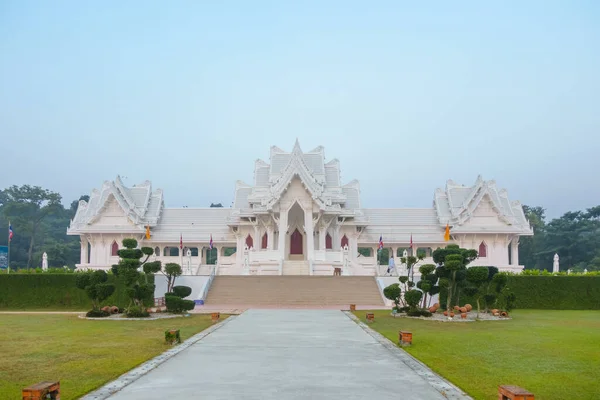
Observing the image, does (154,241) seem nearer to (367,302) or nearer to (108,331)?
(367,302)

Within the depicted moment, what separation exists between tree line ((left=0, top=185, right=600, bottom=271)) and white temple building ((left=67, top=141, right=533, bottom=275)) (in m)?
16.0

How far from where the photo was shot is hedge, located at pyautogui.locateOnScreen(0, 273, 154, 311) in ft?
103

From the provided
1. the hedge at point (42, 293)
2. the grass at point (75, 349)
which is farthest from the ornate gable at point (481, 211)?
the grass at point (75, 349)

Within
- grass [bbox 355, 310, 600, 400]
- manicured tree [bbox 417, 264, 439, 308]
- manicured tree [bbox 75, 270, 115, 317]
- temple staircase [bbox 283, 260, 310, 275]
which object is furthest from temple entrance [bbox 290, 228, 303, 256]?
grass [bbox 355, 310, 600, 400]

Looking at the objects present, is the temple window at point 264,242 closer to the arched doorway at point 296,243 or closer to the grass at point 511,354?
the arched doorway at point 296,243

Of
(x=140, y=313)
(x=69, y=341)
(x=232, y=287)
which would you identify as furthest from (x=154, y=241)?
(x=69, y=341)

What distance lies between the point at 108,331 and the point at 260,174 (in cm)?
3184

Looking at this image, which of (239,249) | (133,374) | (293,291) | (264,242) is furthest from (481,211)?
(133,374)

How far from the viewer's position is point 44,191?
8388 centimetres

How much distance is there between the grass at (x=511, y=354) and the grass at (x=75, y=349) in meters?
5.58

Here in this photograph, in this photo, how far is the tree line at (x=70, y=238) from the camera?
210ft

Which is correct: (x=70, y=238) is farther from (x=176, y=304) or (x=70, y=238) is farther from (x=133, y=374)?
(x=133, y=374)

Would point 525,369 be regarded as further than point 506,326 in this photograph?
No

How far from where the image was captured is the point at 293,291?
1350 inches
